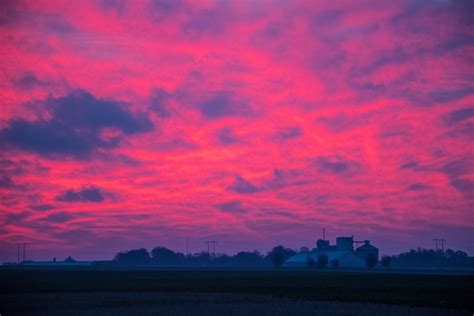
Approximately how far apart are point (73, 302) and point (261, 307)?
18.0 meters

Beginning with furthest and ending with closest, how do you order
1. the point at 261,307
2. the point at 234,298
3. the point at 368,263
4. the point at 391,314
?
the point at 368,263 → the point at 234,298 → the point at 261,307 → the point at 391,314

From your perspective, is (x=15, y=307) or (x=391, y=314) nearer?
(x=391, y=314)

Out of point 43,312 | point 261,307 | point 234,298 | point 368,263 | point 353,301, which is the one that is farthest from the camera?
point 368,263

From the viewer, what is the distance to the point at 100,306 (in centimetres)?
5022

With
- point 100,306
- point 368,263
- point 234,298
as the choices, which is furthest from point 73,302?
point 368,263

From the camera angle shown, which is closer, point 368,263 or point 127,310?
point 127,310

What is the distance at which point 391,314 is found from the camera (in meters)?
41.8

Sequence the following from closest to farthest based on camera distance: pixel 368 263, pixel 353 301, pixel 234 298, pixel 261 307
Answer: pixel 261 307 < pixel 353 301 < pixel 234 298 < pixel 368 263

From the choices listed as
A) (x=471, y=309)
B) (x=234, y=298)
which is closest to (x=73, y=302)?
(x=234, y=298)

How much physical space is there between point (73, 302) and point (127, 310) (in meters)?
10.5

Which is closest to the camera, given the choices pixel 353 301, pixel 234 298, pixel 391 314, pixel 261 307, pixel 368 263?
pixel 391 314

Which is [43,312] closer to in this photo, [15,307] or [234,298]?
[15,307]

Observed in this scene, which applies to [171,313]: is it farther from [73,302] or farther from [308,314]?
[73,302]

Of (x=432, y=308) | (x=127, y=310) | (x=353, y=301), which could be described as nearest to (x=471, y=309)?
(x=432, y=308)
